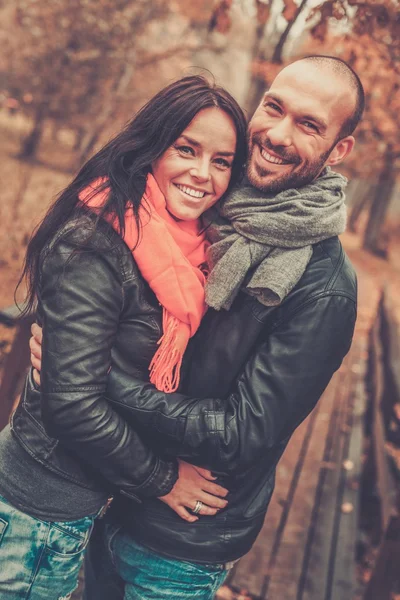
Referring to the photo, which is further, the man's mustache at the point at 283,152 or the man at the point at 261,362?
the man's mustache at the point at 283,152

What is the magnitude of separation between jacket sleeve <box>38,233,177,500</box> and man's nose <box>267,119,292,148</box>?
2.29 ft

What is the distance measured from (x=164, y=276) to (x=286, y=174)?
56 cm

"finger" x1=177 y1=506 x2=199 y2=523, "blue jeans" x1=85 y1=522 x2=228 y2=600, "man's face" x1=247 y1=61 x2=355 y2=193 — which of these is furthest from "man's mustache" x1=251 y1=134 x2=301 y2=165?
"blue jeans" x1=85 y1=522 x2=228 y2=600

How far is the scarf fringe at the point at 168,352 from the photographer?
1.82m

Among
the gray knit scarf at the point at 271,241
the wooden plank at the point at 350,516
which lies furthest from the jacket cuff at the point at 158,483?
the wooden plank at the point at 350,516

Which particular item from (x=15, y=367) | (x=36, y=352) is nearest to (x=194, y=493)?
(x=36, y=352)

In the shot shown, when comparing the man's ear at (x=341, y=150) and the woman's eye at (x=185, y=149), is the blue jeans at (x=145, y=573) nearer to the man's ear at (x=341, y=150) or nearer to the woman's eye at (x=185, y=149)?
the woman's eye at (x=185, y=149)

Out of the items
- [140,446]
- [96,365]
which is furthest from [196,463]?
[96,365]

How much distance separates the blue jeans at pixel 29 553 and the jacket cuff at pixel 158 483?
23 cm

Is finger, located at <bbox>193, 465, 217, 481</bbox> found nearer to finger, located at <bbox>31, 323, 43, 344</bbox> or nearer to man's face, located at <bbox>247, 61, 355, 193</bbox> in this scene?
finger, located at <bbox>31, 323, 43, 344</bbox>

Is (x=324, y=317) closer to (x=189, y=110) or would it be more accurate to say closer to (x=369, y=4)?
(x=189, y=110)

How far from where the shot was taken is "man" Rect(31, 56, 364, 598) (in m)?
1.75

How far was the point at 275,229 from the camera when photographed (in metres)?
1.84

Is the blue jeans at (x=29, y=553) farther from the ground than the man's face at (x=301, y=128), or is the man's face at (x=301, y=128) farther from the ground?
the man's face at (x=301, y=128)
